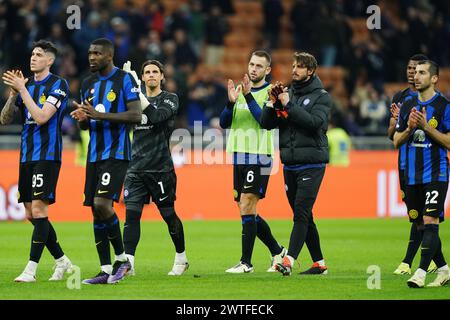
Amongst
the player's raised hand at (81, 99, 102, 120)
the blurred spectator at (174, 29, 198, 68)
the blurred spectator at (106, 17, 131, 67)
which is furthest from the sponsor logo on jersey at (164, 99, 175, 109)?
the blurred spectator at (174, 29, 198, 68)

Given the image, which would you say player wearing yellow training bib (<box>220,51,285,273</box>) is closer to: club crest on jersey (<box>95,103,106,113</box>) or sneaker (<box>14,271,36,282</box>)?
club crest on jersey (<box>95,103,106,113</box>)

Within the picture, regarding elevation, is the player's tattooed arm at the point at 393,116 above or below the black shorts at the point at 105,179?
above

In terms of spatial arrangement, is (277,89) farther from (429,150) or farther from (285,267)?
(285,267)

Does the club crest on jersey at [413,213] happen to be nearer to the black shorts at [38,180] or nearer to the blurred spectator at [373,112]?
the black shorts at [38,180]

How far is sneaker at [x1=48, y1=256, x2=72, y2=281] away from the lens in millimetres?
11436

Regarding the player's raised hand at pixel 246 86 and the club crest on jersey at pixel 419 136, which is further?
the player's raised hand at pixel 246 86

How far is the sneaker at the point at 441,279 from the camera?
10928 millimetres

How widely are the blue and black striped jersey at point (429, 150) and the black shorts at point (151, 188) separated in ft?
8.99

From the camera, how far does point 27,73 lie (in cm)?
2212

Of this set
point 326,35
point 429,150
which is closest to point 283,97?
point 429,150

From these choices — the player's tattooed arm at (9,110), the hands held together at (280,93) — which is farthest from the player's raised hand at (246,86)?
the player's tattooed arm at (9,110)

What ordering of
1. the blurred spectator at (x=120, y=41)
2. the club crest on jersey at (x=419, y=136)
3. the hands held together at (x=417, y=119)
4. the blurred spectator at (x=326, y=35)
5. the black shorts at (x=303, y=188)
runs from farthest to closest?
the blurred spectator at (x=326, y=35)
the blurred spectator at (x=120, y=41)
the black shorts at (x=303, y=188)
the club crest on jersey at (x=419, y=136)
the hands held together at (x=417, y=119)

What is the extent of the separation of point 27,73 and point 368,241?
28.7ft
